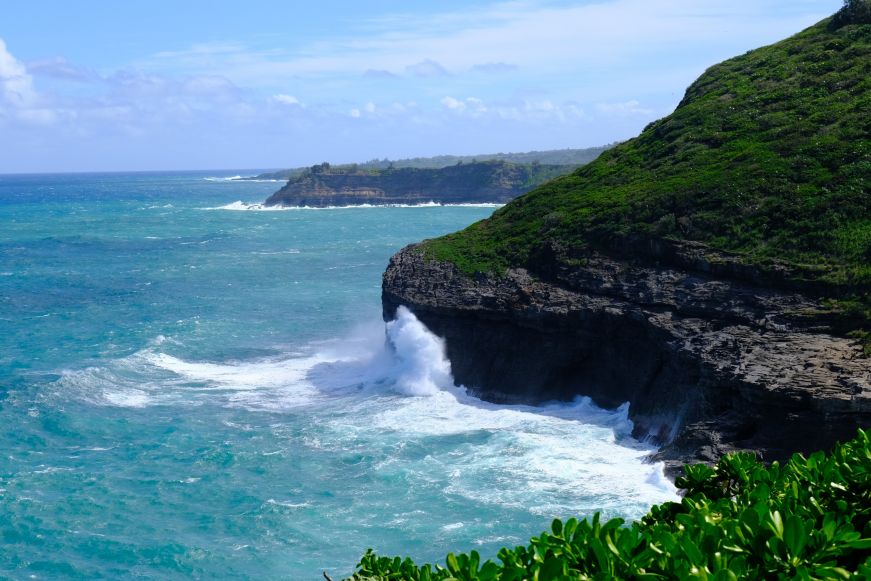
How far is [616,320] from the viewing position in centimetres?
3381

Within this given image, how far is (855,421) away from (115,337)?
39.1m

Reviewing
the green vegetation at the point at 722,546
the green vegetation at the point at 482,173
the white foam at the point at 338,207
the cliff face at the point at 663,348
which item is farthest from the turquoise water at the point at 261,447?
the green vegetation at the point at 482,173

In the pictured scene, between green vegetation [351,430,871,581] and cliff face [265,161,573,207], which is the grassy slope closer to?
green vegetation [351,430,871,581]

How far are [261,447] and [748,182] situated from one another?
898 inches

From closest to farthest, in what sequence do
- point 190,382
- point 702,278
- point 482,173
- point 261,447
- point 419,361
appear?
point 261,447
point 702,278
point 419,361
point 190,382
point 482,173

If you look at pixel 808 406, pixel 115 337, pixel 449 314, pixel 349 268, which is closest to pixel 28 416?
pixel 115 337

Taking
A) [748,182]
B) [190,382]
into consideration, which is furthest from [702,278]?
[190,382]

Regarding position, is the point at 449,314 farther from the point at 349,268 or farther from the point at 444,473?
the point at 349,268

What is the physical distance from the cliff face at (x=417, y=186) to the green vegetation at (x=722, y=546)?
15054cm

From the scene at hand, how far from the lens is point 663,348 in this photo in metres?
31.5

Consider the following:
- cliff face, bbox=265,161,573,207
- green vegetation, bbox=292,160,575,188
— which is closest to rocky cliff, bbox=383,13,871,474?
cliff face, bbox=265,161,573,207

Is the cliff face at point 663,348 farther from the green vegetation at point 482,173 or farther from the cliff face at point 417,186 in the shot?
the green vegetation at point 482,173

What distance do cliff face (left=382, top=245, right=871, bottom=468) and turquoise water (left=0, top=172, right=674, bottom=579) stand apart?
1.27 meters

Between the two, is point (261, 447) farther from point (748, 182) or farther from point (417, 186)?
point (417, 186)
